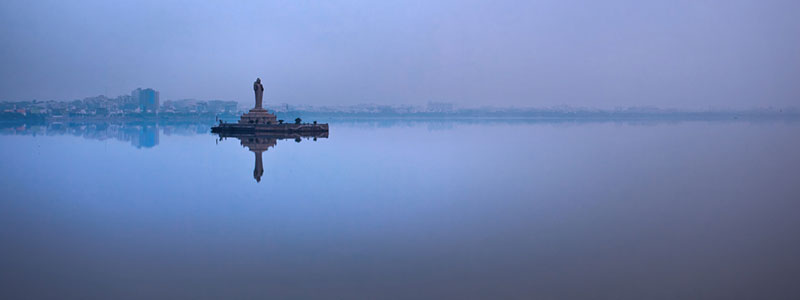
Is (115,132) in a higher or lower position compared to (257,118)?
lower

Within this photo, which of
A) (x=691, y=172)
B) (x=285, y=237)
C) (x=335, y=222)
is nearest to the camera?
(x=285, y=237)

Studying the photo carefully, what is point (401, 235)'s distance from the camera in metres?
7.25

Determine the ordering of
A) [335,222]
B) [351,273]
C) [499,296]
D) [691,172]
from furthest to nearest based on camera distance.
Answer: [691,172], [335,222], [351,273], [499,296]

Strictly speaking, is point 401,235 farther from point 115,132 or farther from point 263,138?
point 115,132

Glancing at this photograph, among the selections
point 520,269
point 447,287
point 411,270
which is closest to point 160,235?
point 411,270

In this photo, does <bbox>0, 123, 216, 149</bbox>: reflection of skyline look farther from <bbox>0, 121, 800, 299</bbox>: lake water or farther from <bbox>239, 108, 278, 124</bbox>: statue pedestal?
<bbox>0, 121, 800, 299</bbox>: lake water

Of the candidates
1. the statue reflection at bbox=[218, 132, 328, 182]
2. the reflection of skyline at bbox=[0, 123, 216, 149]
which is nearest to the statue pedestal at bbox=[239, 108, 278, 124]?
the statue reflection at bbox=[218, 132, 328, 182]

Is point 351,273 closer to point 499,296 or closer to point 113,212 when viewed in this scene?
point 499,296

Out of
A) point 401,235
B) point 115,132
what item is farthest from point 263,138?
point 401,235

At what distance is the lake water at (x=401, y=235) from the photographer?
5.29m

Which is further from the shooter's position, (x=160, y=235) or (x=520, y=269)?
(x=160, y=235)

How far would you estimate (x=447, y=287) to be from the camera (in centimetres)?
529

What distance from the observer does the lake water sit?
529 cm

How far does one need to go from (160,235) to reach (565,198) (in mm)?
6385
